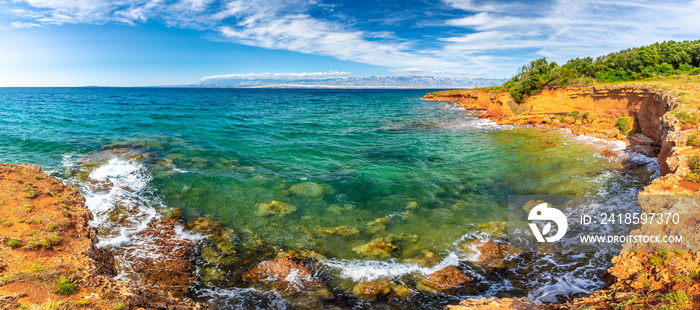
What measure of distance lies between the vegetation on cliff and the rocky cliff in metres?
42.2

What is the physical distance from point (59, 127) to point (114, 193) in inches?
1234

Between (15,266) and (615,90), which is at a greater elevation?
(615,90)

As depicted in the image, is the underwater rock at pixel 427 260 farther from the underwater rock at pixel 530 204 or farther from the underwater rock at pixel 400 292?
the underwater rock at pixel 530 204

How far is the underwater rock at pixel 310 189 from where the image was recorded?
1726 centimetres

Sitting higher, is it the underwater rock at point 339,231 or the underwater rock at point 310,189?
the underwater rock at point 310,189

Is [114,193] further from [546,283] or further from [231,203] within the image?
[546,283]

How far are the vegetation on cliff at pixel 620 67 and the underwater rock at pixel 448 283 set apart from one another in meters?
33.6

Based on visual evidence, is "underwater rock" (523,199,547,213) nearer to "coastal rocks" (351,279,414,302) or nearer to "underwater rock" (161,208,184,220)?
"coastal rocks" (351,279,414,302)

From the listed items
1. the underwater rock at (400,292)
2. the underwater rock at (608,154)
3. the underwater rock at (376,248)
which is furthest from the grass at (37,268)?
the underwater rock at (608,154)

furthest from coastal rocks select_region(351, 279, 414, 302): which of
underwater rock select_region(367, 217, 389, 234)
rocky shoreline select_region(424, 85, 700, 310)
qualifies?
underwater rock select_region(367, 217, 389, 234)

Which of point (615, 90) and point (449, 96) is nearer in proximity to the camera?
point (615, 90)

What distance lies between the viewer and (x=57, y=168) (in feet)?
67.8

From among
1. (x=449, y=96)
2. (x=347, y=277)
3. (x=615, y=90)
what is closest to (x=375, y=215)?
(x=347, y=277)

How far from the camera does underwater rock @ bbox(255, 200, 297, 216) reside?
49.7ft
